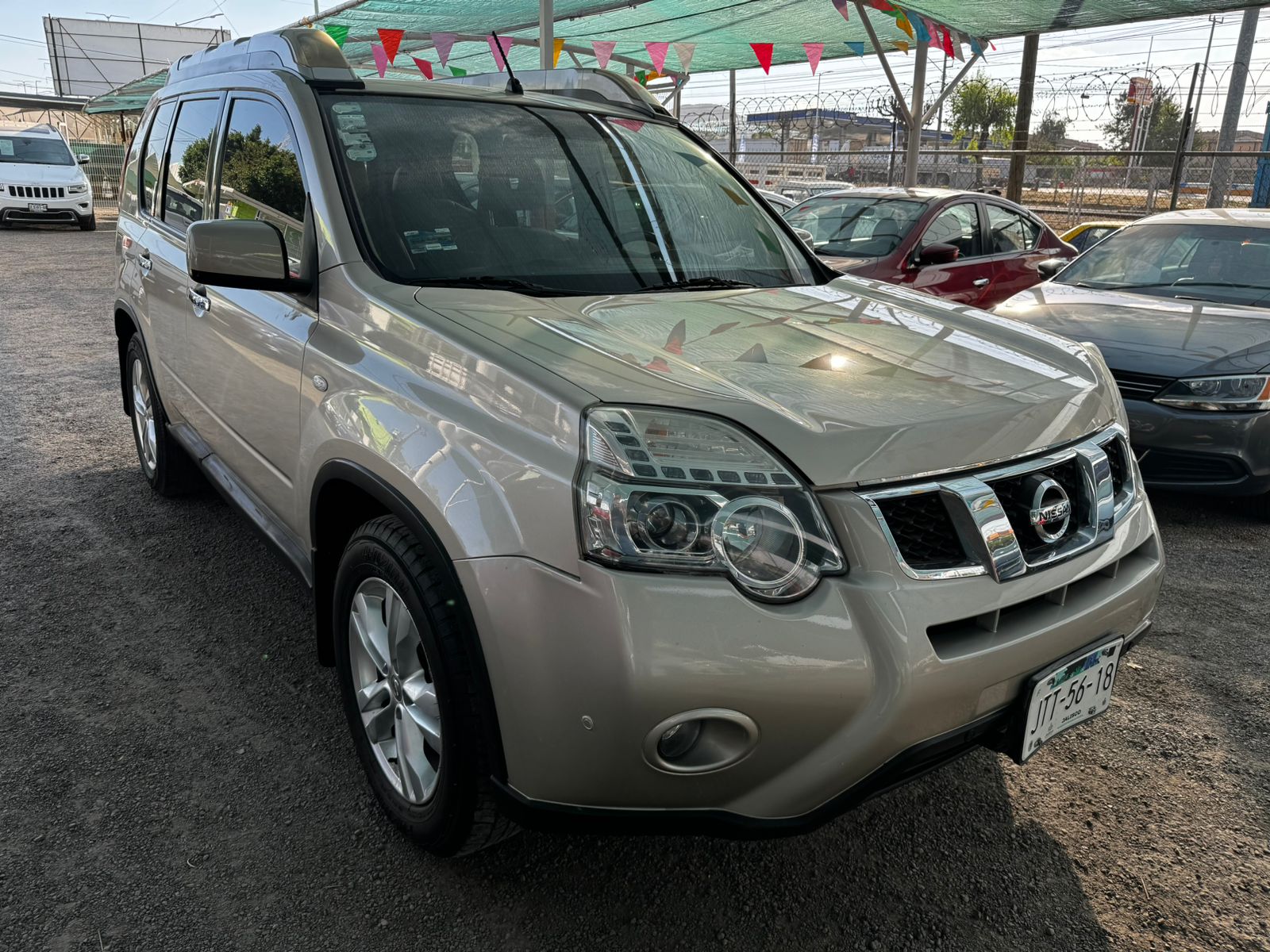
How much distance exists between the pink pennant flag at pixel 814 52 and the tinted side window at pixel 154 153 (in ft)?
37.3

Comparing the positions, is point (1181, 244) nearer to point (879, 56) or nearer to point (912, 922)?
point (912, 922)

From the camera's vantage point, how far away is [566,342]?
2047mm

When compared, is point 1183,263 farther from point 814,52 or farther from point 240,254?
point 814,52

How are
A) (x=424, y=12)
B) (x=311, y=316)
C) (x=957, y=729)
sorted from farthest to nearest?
(x=424, y=12), (x=311, y=316), (x=957, y=729)

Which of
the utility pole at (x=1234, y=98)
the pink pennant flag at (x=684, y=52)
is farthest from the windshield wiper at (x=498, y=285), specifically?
the utility pole at (x=1234, y=98)

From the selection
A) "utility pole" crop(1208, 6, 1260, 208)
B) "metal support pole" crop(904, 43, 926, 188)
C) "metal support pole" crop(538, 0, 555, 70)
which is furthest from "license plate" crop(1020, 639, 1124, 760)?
"utility pole" crop(1208, 6, 1260, 208)

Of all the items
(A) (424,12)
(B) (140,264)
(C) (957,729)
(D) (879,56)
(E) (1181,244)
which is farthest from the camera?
(A) (424,12)

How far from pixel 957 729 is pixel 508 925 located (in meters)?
1.03

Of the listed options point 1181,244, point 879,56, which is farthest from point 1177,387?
point 879,56

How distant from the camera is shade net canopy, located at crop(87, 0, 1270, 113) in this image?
9.87 metres

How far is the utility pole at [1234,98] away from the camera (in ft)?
51.8

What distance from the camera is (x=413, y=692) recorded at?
216 cm

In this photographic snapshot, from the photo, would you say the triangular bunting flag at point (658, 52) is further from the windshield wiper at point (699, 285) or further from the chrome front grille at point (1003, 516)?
the chrome front grille at point (1003, 516)

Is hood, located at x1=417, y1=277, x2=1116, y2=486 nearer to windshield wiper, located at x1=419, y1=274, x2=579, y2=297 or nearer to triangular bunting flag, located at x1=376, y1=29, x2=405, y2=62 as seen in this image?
windshield wiper, located at x1=419, y1=274, x2=579, y2=297
